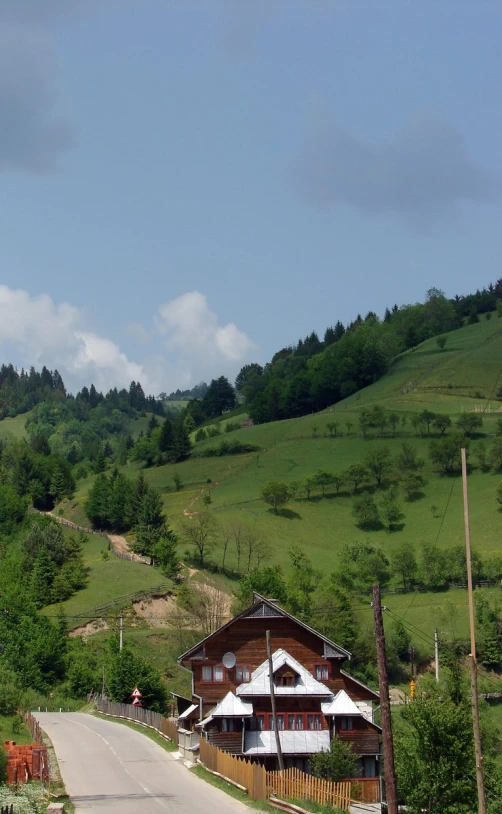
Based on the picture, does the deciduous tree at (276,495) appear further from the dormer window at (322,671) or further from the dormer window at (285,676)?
the dormer window at (285,676)

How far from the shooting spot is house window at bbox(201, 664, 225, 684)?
7225cm

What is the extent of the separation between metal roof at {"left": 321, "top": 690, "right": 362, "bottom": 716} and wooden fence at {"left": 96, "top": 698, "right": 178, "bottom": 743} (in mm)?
10177

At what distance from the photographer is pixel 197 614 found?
11200cm

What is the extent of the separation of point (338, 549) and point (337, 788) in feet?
354

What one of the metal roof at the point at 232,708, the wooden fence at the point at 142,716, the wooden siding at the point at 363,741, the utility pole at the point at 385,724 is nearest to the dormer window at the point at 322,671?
the wooden siding at the point at 363,741

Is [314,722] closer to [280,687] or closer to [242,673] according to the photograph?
[280,687]

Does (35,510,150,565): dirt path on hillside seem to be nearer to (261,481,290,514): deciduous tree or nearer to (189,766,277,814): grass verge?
(261,481,290,514): deciduous tree

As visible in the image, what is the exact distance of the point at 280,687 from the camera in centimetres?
7056

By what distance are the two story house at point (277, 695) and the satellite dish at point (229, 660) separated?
0.05 m

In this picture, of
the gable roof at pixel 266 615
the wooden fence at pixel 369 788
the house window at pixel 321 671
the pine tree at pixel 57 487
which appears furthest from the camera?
the pine tree at pixel 57 487

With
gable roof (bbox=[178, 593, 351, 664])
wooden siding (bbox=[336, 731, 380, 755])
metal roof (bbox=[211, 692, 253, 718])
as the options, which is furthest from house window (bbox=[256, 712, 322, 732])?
gable roof (bbox=[178, 593, 351, 664])

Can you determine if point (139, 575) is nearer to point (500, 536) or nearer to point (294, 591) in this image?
point (294, 591)

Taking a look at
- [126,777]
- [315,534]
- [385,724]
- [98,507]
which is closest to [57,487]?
[98,507]

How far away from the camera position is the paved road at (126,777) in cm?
3903
